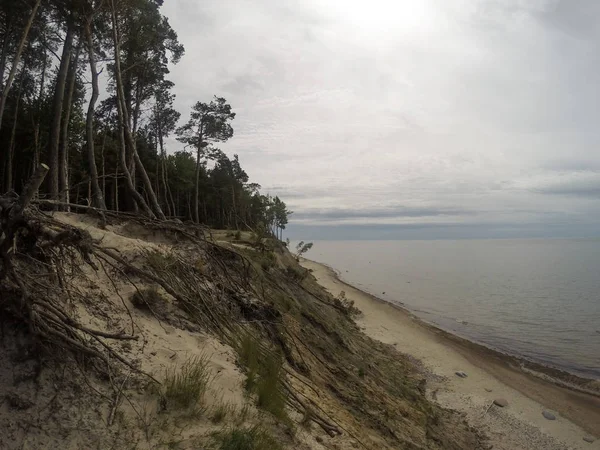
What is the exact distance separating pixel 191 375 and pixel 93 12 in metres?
14.8

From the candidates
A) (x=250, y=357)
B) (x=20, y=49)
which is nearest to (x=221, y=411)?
(x=250, y=357)

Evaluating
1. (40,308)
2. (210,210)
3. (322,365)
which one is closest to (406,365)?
(322,365)

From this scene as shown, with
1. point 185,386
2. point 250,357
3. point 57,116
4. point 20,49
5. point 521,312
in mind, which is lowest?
point 521,312

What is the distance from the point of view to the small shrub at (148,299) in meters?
5.95

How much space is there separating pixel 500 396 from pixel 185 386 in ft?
40.9

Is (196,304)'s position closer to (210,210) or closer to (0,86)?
(0,86)

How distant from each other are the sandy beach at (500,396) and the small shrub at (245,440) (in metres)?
8.08

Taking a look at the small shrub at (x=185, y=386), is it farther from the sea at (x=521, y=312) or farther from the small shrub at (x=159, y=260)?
the sea at (x=521, y=312)

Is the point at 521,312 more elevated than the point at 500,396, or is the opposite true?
the point at 521,312

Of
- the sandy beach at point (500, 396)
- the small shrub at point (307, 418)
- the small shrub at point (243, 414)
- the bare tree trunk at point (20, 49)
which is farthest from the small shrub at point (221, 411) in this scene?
the bare tree trunk at point (20, 49)

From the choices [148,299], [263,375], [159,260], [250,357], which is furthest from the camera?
[159,260]

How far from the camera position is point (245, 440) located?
387cm

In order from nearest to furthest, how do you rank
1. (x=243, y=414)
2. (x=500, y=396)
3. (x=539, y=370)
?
(x=243, y=414), (x=500, y=396), (x=539, y=370)

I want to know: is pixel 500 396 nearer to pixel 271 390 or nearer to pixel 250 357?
pixel 250 357
